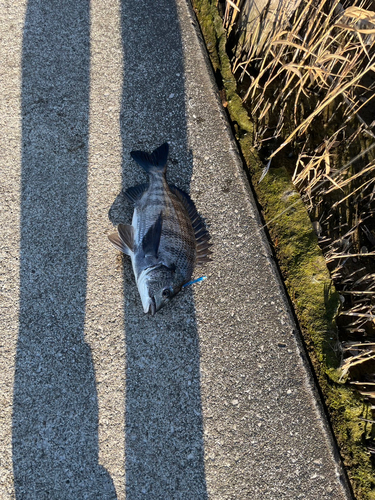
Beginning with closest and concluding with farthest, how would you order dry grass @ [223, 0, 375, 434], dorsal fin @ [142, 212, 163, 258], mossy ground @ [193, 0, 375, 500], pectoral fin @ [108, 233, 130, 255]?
mossy ground @ [193, 0, 375, 500]
dorsal fin @ [142, 212, 163, 258]
pectoral fin @ [108, 233, 130, 255]
dry grass @ [223, 0, 375, 434]

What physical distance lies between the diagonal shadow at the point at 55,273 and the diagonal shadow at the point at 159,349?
27cm

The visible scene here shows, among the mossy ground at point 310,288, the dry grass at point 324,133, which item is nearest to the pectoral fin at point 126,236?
the mossy ground at point 310,288

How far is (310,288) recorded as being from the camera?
2.67m

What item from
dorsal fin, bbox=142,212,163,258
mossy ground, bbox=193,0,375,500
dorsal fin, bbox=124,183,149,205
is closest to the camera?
mossy ground, bbox=193,0,375,500

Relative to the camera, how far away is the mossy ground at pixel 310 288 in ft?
7.67

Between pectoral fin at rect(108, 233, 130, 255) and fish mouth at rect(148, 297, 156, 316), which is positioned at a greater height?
pectoral fin at rect(108, 233, 130, 255)

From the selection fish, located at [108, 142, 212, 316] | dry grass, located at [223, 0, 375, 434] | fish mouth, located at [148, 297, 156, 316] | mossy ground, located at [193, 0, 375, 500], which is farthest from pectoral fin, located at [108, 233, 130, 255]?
dry grass, located at [223, 0, 375, 434]

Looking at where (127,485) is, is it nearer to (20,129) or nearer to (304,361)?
(304,361)

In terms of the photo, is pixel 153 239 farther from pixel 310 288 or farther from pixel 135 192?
pixel 310 288

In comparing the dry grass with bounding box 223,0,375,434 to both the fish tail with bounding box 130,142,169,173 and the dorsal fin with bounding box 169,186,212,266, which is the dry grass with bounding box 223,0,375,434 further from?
the fish tail with bounding box 130,142,169,173

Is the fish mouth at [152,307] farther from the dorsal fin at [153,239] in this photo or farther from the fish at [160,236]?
the dorsal fin at [153,239]

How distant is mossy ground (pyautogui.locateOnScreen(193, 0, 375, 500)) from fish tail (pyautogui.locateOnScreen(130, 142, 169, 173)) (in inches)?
29.3

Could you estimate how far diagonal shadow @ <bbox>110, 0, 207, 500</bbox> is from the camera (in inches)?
88.0

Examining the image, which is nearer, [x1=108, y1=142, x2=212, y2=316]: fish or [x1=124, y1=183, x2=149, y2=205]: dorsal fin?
[x1=108, y1=142, x2=212, y2=316]: fish
